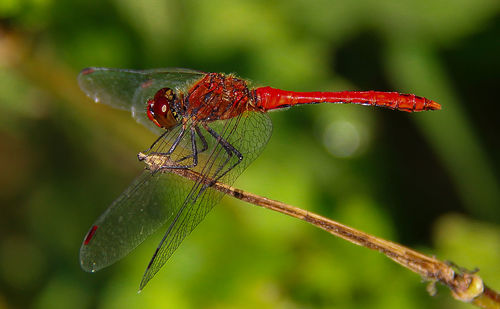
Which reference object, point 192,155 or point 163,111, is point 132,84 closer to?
point 163,111

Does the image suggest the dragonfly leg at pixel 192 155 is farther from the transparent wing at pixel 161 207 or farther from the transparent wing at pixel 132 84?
the transparent wing at pixel 132 84

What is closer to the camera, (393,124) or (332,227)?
(332,227)

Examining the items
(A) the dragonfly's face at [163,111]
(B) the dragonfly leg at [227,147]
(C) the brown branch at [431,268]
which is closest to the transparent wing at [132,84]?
(A) the dragonfly's face at [163,111]

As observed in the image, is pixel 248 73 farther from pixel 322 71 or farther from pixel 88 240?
pixel 88 240

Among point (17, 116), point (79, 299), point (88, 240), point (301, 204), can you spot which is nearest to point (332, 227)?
point (88, 240)

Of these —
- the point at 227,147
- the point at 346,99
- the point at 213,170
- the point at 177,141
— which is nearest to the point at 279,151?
the point at 346,99

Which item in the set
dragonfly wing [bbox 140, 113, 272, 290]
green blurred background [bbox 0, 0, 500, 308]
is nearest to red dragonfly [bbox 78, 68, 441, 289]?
dragonfly wing [bbox 140, 113, 272, 290]

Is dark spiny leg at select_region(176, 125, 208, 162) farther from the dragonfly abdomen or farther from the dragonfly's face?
the dragonfly abdomen
